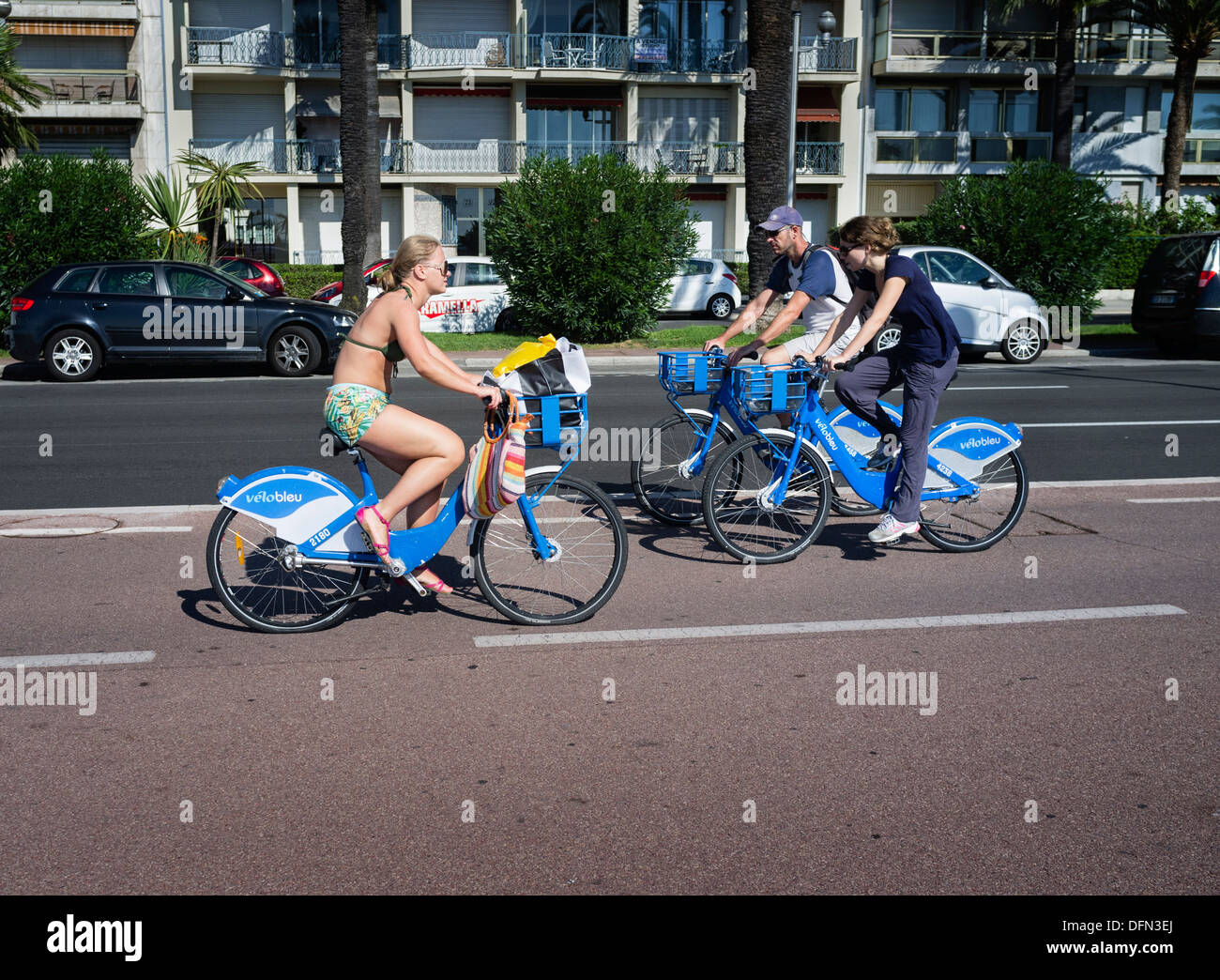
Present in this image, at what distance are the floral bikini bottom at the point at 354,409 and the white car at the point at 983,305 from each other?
1413 centimetres

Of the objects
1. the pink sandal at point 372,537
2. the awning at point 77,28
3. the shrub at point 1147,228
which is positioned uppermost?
the awning at point 77,28

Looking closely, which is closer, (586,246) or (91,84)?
(586,246)

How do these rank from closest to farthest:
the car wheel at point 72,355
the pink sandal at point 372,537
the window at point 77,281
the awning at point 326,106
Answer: the pink sandal at point 372,537 < the car wheel at point 72,355 < the window at point 77,281 < the awning at point 326,106

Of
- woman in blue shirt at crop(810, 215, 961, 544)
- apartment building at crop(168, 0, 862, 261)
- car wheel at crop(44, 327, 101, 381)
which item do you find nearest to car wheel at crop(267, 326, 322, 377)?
car wheel at crop(44, 327, 101, 381)

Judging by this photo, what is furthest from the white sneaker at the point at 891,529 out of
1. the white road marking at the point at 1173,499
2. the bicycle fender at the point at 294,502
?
the bicycle fender at the point at 294,502

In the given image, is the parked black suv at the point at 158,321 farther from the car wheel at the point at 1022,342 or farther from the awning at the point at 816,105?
the awning at the point at 816,105

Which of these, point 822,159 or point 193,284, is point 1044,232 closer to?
point 193,284

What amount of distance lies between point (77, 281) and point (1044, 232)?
15.7m

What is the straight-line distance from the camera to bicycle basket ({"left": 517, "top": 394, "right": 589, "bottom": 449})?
17.3ft

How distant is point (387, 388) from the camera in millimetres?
5434

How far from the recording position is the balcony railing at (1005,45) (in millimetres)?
44719

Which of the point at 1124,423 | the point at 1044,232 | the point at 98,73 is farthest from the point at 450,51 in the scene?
the point at 1124,423

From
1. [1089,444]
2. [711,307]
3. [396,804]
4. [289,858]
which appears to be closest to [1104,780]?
[396,804]

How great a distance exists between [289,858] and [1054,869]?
6.95 feet
